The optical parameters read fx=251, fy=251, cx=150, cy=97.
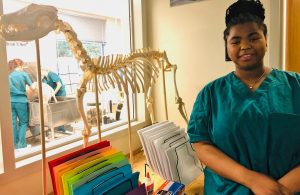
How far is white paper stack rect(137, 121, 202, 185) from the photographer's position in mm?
1128

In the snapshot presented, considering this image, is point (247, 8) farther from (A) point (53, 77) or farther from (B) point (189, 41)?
(A) point (53, 77)

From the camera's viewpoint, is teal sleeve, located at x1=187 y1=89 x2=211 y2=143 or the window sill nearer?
teal sleeve, located at x1=187 y1=89 x2=211 y2=143

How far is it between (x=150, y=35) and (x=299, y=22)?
1.17 meters

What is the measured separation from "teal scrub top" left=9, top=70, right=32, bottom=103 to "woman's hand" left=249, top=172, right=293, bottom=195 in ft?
5.91

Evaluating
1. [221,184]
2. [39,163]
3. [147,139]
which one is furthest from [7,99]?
[221,184]

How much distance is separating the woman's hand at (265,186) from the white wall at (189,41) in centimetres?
123

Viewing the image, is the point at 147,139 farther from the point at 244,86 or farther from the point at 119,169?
the point at 244,86

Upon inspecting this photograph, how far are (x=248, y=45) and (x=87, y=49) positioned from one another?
1.92m

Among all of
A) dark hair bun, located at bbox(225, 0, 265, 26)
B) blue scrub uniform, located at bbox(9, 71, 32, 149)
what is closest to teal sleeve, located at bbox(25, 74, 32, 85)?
blue scrub uniform, located at bbox(9, 71, 32, 149)

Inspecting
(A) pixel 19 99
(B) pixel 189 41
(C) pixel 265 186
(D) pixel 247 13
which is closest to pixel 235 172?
(C) pixel 265 186

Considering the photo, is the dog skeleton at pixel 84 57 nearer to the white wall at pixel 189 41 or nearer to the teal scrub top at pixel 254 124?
the white wall at pixel 189 41

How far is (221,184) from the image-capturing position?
848 mm

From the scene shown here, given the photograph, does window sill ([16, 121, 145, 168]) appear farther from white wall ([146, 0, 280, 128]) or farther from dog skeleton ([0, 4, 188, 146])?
white wall ([146, 0, 280, 128])

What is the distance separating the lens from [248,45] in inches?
31.0
